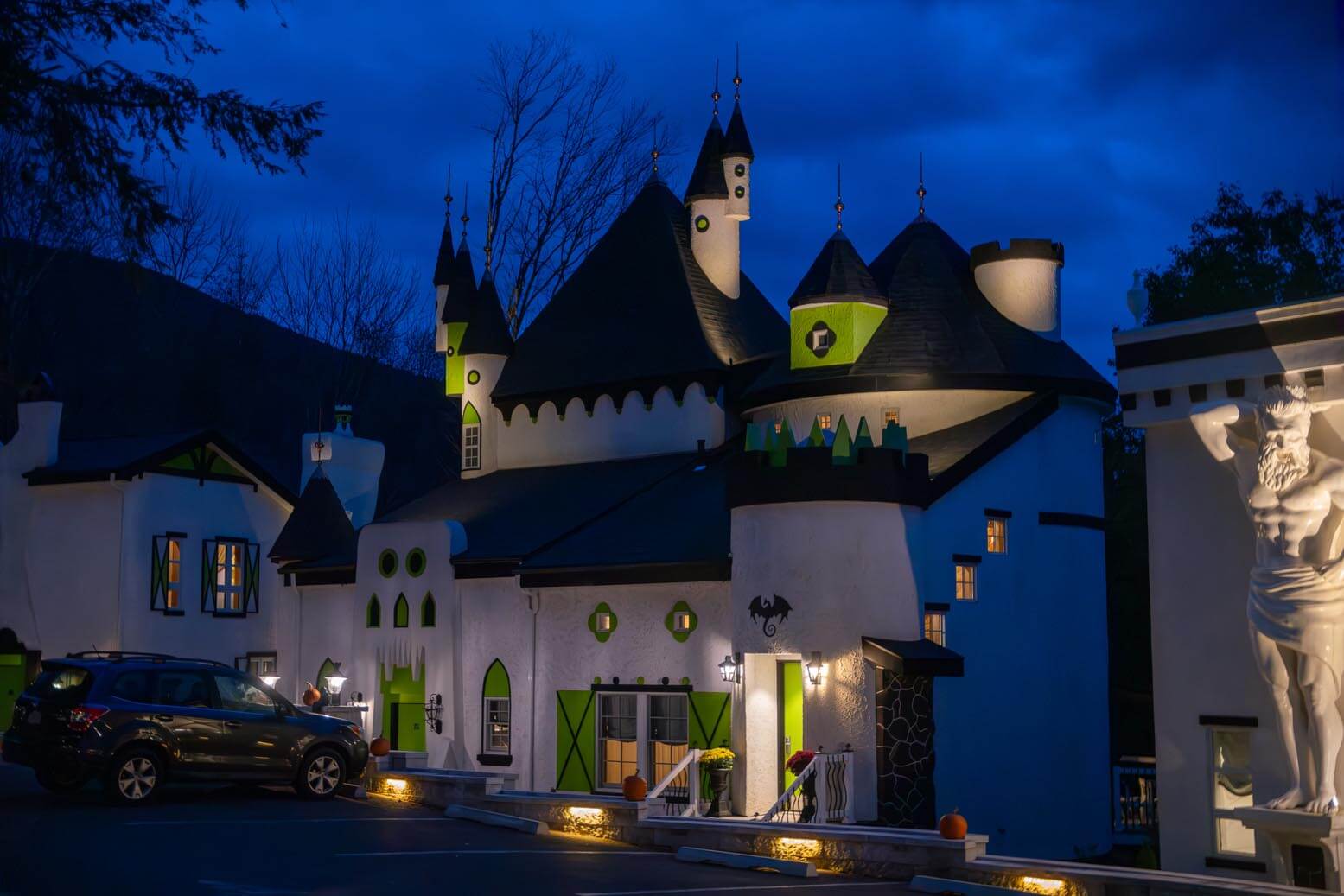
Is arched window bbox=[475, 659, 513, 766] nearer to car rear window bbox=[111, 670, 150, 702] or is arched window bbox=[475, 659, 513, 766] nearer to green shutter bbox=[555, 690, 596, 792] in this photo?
green shutter bbox=[555, 690, 596, 792]

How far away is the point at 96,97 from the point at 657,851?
9.41 meters

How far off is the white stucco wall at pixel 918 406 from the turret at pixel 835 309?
2.58ft

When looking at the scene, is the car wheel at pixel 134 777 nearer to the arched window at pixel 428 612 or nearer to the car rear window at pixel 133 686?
the car rear window at pixel 133 686

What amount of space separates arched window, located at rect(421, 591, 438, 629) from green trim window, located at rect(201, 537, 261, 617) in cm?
651

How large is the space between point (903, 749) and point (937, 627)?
219cm

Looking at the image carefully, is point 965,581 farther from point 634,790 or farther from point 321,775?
point 321,775

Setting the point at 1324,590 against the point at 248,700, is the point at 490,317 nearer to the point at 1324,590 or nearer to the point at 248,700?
the point at 248,700

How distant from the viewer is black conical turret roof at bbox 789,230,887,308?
26.7 metres

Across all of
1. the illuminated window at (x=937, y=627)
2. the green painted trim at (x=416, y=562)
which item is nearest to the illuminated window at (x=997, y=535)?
the illuminated window at (x=937, y=627)

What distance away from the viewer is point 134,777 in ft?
57.1

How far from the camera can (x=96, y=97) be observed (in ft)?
42.5

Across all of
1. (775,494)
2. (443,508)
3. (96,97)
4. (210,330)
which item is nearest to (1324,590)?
(775,494)

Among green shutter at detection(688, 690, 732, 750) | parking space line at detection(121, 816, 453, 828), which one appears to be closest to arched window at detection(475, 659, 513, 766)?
green shutter at detection(688, 690, 732, 750)

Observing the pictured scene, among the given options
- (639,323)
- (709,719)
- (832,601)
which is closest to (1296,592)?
(832,601)
